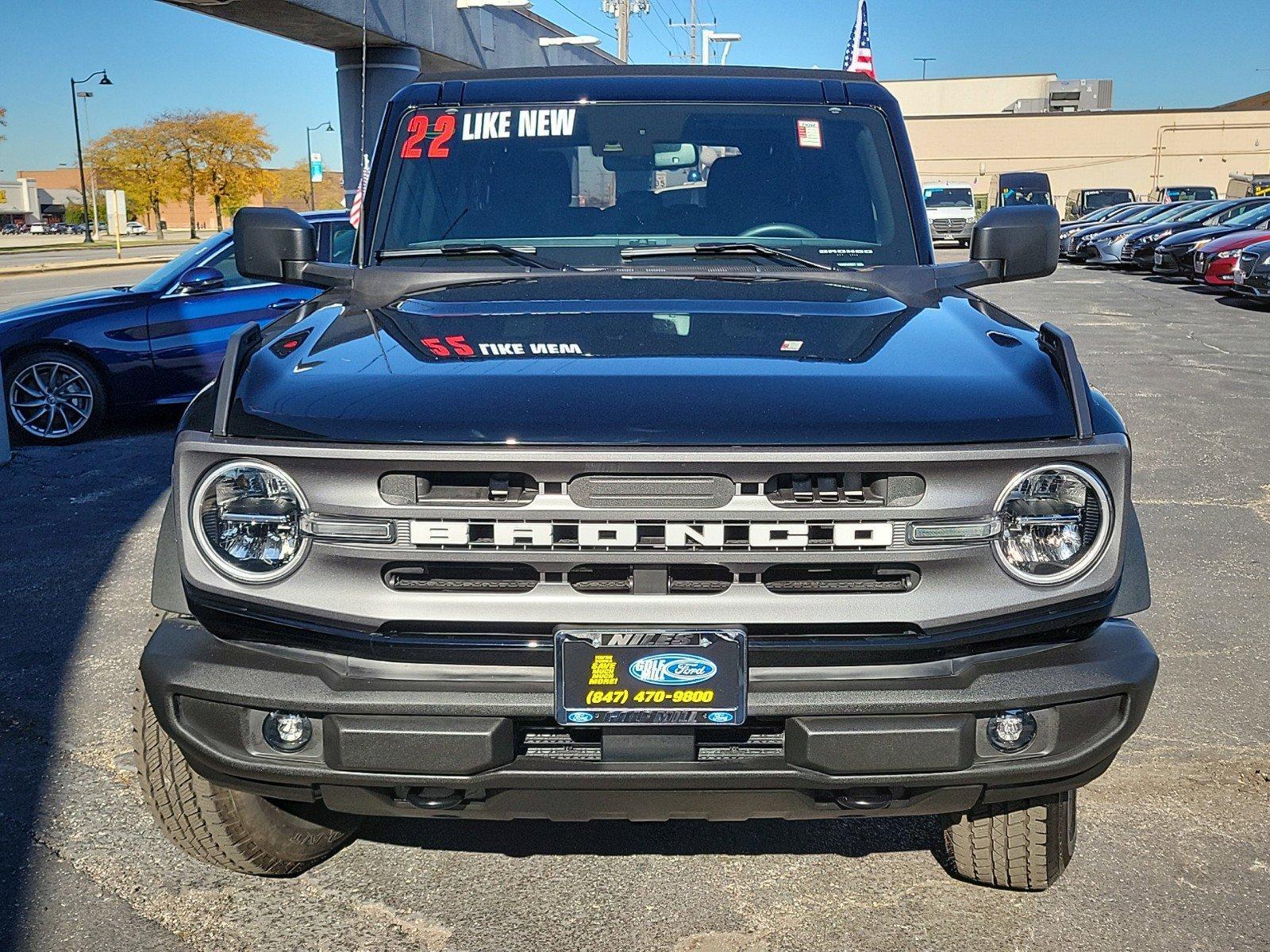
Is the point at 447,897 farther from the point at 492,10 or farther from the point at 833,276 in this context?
the point at 492,10

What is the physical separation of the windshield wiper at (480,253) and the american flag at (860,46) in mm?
13702

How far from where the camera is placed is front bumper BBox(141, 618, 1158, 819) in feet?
7.06

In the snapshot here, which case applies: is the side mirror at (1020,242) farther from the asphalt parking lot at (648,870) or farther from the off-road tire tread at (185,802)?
the off-road tire tread at (185,802)

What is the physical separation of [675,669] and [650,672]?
0.14 feet

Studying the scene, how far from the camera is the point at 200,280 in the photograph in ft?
28.7

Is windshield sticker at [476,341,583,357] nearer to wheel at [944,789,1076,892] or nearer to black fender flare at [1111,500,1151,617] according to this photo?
black fender flare at [1111,500,1151,617]

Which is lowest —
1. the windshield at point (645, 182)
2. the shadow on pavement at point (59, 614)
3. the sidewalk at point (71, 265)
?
the sidewalk at point (71, 265)

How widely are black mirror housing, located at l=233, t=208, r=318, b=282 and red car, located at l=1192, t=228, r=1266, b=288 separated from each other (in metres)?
17.5

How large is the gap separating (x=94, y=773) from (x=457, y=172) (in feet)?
6.56

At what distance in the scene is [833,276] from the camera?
332 centimetres

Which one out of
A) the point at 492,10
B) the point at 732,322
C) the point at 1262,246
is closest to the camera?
the point at 732,322

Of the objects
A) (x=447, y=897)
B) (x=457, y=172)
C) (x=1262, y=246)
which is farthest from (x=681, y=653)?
(x=1262, y=246)

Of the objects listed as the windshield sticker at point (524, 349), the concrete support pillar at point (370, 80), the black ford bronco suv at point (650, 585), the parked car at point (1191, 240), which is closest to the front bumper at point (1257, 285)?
the parked car at point (1191, 240)

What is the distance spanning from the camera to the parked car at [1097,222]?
3152cm
